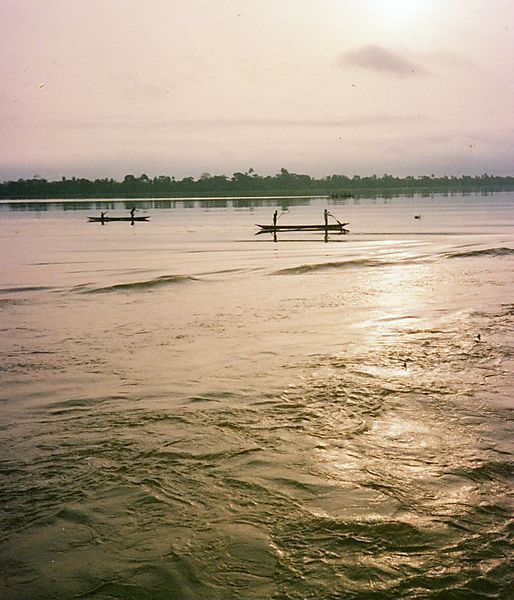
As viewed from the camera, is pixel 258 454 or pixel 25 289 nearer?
pixel 258 454

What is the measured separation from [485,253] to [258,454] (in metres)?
31.4

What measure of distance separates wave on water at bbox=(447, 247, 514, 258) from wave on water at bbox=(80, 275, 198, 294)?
17309 millimetres

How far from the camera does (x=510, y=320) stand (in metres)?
14.8

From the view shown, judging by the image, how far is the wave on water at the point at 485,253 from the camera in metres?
34.1

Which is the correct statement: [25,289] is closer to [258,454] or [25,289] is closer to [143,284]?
[143,284]

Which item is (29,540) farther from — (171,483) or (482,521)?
(482,521)

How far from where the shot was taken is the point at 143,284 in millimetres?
23438

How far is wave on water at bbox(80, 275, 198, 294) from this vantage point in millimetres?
22141

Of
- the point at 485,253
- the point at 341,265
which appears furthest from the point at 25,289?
the point at 485,253

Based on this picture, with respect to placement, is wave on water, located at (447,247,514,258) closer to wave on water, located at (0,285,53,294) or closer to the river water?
the river water

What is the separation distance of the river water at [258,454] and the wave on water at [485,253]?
720 inches

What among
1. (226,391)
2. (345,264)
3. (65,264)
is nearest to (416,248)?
(345,264)

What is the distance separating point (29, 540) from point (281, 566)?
2.38 m

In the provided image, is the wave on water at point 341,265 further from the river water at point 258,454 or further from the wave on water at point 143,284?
the river water at point 258,454
